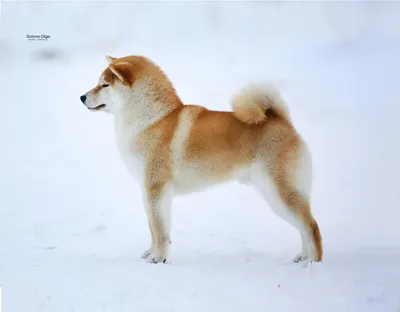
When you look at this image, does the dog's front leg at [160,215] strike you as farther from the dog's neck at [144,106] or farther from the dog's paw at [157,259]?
the dog's neck at [144,106]

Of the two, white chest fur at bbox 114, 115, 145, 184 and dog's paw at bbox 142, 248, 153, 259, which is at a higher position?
white chest fur at bbox 114, 115, 145, 184

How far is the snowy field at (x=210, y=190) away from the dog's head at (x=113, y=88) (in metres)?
0.92

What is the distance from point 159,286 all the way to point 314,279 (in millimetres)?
834

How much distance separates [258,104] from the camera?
3115mm

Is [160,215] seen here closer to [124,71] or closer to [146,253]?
[146,253]

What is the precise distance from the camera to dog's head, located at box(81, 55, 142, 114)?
3.17 metres

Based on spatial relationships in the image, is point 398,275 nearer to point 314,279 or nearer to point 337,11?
point 314,279

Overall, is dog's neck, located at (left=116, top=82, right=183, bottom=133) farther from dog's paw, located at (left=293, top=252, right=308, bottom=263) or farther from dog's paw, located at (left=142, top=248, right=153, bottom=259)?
dog's paw, located at (left=293, top=252, right=308, bottom=263)

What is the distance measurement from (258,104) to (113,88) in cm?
88

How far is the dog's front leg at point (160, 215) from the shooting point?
10.1 feet

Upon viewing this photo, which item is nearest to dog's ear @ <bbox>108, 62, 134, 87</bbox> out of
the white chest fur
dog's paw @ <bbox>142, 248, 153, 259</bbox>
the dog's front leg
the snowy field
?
the white chest fur

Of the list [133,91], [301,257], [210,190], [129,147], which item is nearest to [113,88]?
[133,91]

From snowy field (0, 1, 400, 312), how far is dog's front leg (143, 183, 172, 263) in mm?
112

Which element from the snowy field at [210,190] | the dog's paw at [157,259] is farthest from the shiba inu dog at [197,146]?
the snowy field at [210,190]
